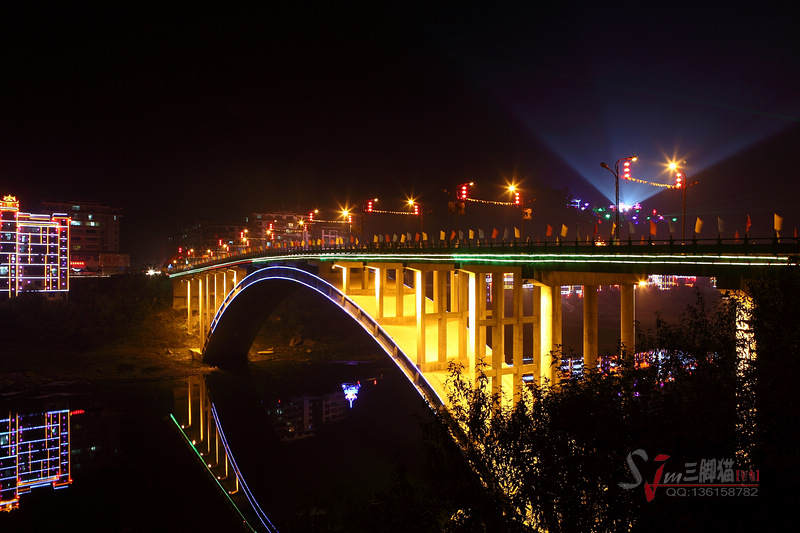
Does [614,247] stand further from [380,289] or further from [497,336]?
[380,289]

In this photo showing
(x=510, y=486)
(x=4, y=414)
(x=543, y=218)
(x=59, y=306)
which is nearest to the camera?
(x=510, y=486)

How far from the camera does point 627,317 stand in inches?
555

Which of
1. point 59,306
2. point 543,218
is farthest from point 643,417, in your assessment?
point 543,218

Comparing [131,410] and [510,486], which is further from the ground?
[510,486]

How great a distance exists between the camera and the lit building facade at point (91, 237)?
9781cm

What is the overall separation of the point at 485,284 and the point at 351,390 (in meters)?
28.9

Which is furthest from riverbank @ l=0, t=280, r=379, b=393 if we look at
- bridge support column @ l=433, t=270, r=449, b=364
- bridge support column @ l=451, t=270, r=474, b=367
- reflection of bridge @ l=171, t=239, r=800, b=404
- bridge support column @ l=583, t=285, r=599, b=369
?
bridge support column @ l=583, t=285, r=599, b=369

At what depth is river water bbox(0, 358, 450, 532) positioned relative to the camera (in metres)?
23.7

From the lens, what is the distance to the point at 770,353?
9188mm

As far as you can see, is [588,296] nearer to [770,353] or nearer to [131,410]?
[770,353]

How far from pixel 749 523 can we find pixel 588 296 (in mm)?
7672
